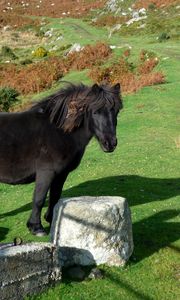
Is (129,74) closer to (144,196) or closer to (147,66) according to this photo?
(147,66)

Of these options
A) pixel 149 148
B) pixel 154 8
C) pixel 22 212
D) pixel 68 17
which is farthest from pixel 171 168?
pixel 68 17

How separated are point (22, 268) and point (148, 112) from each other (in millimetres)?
17655

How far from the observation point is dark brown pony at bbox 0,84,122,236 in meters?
8.91

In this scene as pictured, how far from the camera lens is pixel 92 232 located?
7.81 meters

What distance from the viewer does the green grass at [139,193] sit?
296 inches

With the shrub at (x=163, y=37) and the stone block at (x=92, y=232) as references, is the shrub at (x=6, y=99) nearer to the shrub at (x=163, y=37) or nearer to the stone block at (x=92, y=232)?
the shrub at (x=163, y=37)

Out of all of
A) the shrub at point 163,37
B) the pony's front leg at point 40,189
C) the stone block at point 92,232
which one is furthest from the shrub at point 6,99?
the stone block at point 92,232

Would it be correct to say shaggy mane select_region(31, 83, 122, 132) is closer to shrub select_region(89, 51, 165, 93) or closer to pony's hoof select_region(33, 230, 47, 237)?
pony's hoof select_region(33, 230, 47, 237)

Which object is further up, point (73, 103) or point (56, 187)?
point (73, 103)

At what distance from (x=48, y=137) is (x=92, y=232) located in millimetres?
2083

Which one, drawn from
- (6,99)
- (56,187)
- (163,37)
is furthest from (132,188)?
(163,37)

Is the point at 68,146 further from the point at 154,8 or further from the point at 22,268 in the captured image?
the point at 154,8

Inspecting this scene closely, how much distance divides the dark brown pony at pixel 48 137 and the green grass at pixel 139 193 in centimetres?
117

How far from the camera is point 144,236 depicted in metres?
9.34
